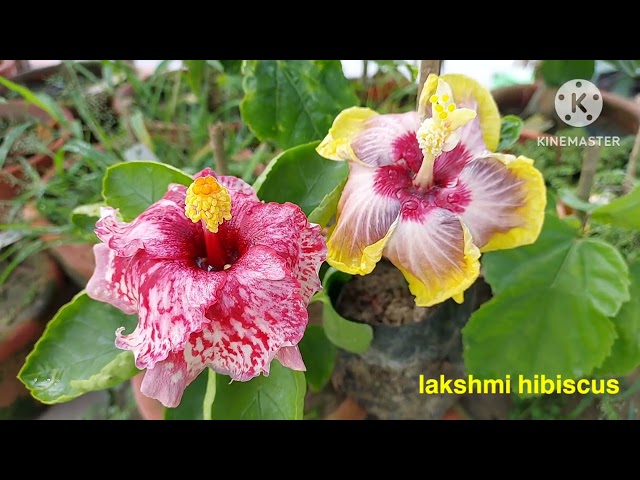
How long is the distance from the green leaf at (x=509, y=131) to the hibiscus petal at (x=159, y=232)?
341mm

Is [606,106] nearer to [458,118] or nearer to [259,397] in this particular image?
[458,118]

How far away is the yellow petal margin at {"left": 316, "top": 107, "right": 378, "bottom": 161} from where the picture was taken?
0.54 metres

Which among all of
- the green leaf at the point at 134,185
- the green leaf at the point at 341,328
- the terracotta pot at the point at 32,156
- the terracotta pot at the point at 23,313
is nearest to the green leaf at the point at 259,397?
the green leaf at the point at 341,328

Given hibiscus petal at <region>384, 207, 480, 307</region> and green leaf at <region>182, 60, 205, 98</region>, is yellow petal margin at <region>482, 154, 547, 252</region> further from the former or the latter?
green leaf at <region>182, 60, 205, 98</region>

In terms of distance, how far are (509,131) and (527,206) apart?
131 millimetres

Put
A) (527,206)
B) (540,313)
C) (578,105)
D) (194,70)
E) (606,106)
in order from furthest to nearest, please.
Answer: (606,106)
(194,70)
(578,105)
(540,313)
(527,206)

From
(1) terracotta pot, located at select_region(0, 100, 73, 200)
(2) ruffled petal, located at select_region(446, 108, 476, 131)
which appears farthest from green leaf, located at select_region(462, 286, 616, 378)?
(1) terracotta pot, located at select_region(0, 100, 73, 200)

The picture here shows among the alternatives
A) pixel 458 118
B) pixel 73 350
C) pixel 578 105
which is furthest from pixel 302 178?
pixel 578 105

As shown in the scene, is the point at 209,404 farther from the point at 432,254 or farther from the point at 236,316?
the point at 432,254

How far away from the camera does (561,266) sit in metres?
0.65

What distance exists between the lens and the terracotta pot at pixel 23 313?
92cm

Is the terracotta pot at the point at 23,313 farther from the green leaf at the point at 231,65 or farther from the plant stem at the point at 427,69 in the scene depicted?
the plant stem at the point at 427,69

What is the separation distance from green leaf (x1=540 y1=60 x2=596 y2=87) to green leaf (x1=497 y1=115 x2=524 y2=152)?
0.84ft

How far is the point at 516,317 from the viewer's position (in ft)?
2.12
